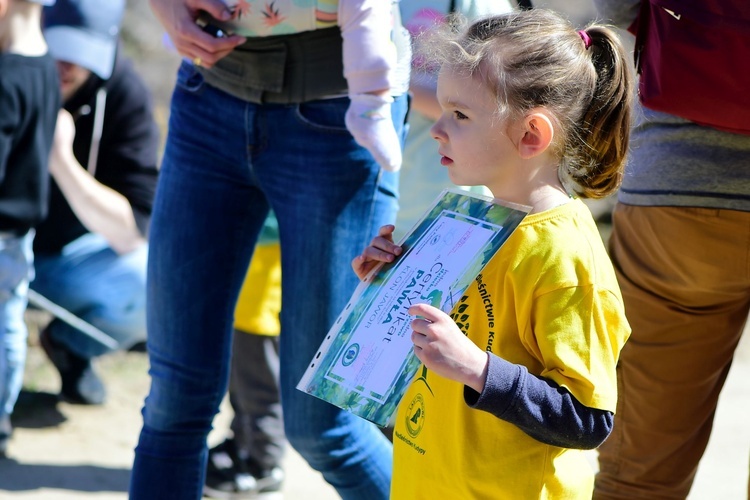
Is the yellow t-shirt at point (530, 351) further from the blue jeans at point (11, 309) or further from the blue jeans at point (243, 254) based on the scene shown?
A: the blue jeans at point (11, 309)

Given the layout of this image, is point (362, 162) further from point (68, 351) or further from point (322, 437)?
point (68, 351)

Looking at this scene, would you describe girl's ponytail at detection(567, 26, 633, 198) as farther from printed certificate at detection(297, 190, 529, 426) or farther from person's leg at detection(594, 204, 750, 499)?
person's leg at detection(594, 204, 750, 499)

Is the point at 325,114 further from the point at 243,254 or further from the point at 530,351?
the point at 530,351

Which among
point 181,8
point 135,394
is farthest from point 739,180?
point 135,394

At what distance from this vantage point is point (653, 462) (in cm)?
207

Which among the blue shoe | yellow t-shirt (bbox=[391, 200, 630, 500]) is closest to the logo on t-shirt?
yellow t-shirt (bbox=[391, 200, 630, 500])

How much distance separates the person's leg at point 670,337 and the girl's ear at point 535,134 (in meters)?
0.51

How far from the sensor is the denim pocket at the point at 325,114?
1979 mm

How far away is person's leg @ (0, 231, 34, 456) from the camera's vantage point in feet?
10.3

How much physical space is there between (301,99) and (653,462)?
1039 millimetres

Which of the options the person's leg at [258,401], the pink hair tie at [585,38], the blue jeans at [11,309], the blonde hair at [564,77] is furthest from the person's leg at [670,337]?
the blue jeans at [11,309]

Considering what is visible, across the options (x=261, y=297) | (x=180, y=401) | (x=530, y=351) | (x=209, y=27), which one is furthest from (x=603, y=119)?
(x=261, y=297)

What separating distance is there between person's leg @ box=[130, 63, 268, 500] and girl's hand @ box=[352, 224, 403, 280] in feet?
1.39

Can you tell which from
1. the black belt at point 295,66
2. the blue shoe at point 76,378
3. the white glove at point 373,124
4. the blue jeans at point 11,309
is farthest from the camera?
the blue shoe at point 76,378
